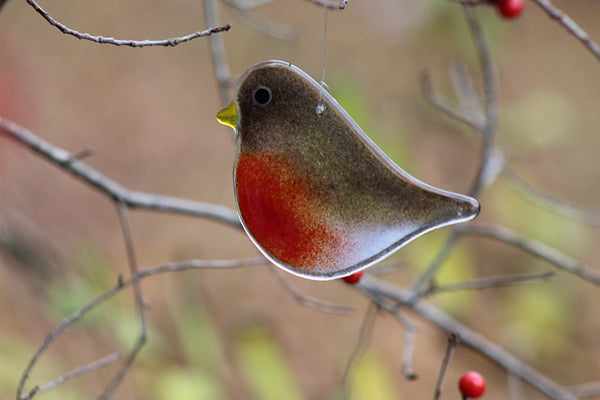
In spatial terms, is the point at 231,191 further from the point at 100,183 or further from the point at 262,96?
the point at 262,96

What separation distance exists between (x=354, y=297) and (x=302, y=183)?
1090mm

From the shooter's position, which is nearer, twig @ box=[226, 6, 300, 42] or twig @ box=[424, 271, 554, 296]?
twig @ box=[424, 271, 554, 296]

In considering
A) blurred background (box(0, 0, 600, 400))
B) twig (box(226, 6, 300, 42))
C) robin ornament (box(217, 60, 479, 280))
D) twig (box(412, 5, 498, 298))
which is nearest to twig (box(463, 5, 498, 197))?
twig (box(412, 5, 498, 298))

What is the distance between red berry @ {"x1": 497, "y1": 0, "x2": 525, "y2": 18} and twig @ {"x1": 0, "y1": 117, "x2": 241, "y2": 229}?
0.35 meters

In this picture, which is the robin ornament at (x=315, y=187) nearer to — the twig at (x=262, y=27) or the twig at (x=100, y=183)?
the twig at (x=100, y=183)

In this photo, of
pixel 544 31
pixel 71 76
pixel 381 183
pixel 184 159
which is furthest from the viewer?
pixel 544 31

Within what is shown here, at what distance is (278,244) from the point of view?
1.16 feet

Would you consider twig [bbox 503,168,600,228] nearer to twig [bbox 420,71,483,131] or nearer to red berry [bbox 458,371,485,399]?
twig [bbox 420,71,483,131]

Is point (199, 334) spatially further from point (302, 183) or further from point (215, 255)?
point (302, 183)

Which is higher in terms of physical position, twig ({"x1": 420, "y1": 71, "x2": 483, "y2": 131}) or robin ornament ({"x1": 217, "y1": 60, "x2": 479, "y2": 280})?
robin ornament ({"x1": 217, "y1": 60, "x2": 479, "y2": 280})

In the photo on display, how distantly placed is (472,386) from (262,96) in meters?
0.29

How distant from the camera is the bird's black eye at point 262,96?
1.08 ft

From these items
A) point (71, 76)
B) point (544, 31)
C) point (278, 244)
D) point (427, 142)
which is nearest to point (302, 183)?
point (278, 244)

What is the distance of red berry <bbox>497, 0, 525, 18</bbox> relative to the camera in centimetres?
62
